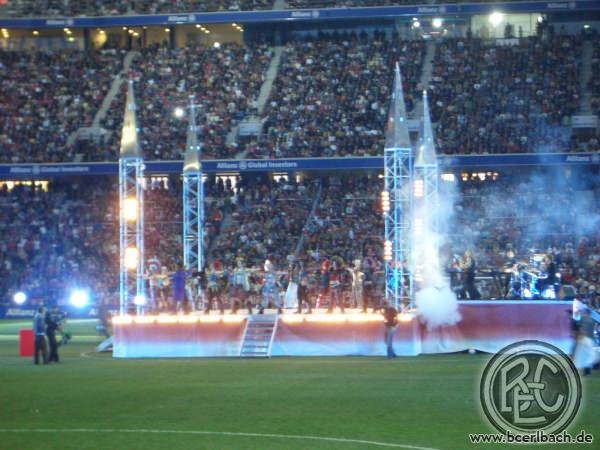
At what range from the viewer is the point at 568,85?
57812mm

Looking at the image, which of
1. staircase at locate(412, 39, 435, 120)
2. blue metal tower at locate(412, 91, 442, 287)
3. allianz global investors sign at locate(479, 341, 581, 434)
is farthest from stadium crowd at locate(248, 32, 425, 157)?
allianz global investors sign at locate(479, 341, 581, 434)

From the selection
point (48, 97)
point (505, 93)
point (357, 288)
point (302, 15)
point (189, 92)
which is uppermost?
point (302, 15)

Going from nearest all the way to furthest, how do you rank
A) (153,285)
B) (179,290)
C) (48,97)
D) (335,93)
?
(179,290) → (153,285) → (335,93) → (48,97)

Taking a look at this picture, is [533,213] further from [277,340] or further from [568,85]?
[277,340]

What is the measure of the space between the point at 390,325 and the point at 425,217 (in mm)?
7207

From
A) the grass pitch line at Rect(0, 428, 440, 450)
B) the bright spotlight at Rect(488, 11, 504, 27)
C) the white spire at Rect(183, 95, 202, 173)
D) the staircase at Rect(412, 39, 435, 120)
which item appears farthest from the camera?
the bright spotlight at Rect(488, 11, 504, 27)

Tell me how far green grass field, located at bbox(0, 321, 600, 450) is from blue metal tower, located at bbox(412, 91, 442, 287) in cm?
459

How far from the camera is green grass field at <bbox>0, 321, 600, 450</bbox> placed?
59.3 feet

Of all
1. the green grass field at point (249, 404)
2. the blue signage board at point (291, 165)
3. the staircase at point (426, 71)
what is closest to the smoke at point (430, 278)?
the green grass field at point (249, 404)

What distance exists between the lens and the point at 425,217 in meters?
38.2

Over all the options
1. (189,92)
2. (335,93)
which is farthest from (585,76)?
(189,92)

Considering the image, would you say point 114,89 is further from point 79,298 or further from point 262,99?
point 79,298

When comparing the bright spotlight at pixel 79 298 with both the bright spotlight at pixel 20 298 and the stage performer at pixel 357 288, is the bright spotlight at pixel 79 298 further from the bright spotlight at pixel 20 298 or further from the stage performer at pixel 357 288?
the stage performer at pixel 357 288

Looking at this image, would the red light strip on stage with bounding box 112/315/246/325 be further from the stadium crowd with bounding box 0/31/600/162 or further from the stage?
the stadium crowd with bounding box 0/31/600/162
